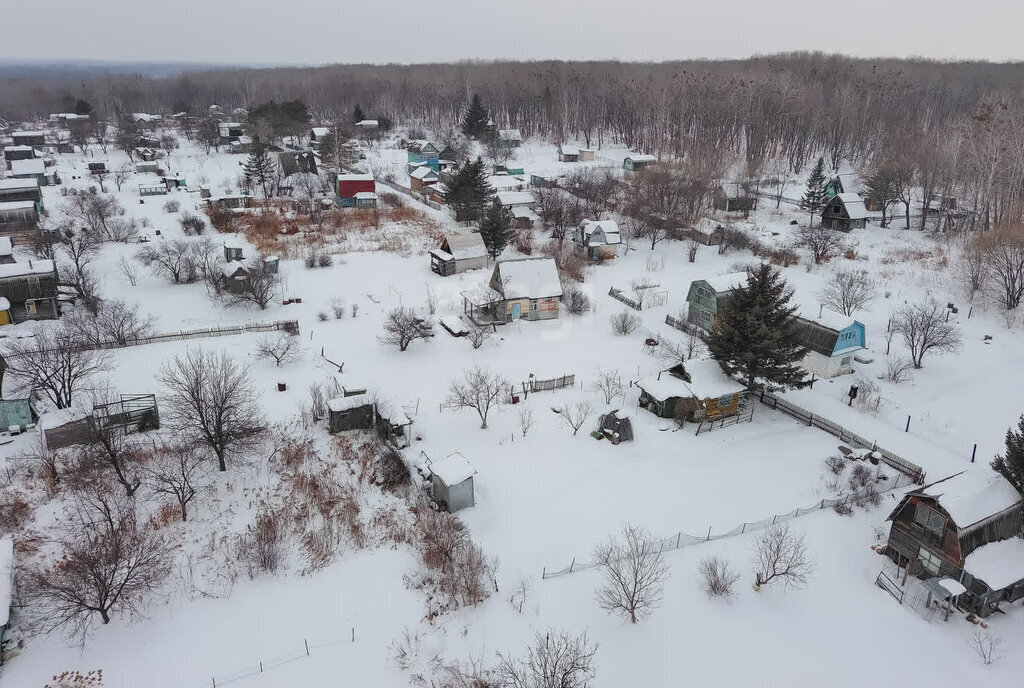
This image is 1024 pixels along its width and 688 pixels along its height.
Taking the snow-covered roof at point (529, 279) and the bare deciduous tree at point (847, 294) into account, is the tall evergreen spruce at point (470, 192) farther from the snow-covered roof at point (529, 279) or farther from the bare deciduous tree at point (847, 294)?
the bare deciduous tree at point (847, 294)

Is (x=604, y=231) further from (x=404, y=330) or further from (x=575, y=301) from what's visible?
(x=404, y=330)

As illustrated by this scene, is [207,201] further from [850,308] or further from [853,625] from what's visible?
[853,625]

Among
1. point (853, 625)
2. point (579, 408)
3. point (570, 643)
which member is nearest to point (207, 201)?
point (579, 408)

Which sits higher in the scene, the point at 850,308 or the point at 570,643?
the point at 850,308

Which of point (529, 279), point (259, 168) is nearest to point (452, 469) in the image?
point (529, 279)

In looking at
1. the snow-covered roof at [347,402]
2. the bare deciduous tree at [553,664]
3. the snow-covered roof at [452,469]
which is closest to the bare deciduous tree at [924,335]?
the snow-covered roof at [452,469]

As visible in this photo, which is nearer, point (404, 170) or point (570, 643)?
point (570, 643)
